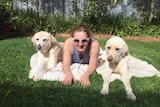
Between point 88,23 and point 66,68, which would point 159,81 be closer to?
point 66,68

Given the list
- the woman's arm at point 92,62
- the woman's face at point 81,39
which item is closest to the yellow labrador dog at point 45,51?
the woman's face at point 81,39

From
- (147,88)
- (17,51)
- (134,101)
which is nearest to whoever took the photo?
(134,101)

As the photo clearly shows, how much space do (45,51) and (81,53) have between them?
1.81ft

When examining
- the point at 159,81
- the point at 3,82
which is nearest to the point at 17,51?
the point at 3,82

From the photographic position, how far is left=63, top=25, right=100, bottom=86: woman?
488 centimetres

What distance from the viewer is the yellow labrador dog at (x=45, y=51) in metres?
5.16

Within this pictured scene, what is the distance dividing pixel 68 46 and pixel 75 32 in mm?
248

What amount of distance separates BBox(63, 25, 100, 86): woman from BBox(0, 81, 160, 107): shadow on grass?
608 millimetres

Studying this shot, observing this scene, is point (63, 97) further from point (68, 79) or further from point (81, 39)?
point (81, 39)

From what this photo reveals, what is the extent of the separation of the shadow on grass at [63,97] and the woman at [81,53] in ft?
2.00

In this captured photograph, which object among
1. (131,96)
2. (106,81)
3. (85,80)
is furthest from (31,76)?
(131,96)

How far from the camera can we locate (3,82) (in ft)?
14.3

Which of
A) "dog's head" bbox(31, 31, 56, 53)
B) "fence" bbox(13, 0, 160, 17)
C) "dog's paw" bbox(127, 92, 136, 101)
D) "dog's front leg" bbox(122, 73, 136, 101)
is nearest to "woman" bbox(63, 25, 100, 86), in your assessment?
"dog's head" bbox(31, 31, 56, 53)

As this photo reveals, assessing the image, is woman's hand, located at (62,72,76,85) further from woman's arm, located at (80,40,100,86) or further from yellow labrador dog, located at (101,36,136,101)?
yellow labrador dog, located at (101,36,136,101)
